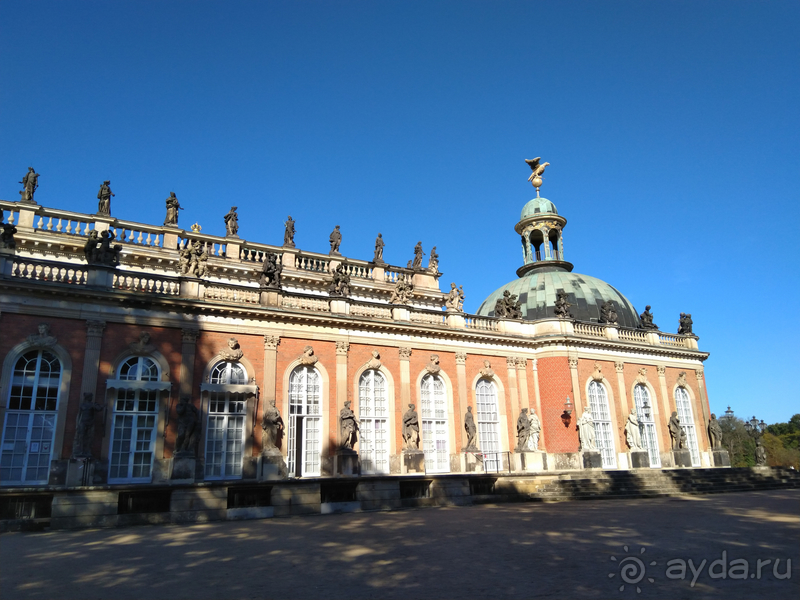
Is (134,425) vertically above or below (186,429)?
above

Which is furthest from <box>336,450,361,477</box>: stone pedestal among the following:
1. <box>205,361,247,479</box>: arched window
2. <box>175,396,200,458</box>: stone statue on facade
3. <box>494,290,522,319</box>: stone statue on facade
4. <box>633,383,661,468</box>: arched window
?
<box>633,383,661,468</box>: arched window

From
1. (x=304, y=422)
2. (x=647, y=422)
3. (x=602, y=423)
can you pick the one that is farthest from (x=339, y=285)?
(x=647, y=422)

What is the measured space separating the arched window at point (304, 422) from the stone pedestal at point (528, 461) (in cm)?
942

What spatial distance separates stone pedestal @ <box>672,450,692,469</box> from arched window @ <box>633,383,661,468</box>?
0.80 metres

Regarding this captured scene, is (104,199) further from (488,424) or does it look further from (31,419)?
(488,424)

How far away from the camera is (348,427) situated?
71.2 ft

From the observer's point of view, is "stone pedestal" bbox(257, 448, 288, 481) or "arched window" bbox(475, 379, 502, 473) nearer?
"stone pedestal" bbox(257, 448, 288, 481)

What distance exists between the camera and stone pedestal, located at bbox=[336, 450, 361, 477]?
69.5ft

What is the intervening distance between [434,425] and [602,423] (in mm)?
9423

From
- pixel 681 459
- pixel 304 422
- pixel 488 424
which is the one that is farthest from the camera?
pixel 681 459

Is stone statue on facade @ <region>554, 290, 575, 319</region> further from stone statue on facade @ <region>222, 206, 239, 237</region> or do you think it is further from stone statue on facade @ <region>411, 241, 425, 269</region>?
stone statue on facade @ <region>222, 206, 239, 237</region>

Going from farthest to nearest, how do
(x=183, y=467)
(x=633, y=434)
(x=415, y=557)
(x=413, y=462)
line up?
(x=633, y=434)
(x=413, y=462)
(x=183, y=467)
(x=415, y=557)

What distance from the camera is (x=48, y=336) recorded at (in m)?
18.5

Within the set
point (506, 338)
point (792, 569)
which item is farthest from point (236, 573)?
point (506, 338)
